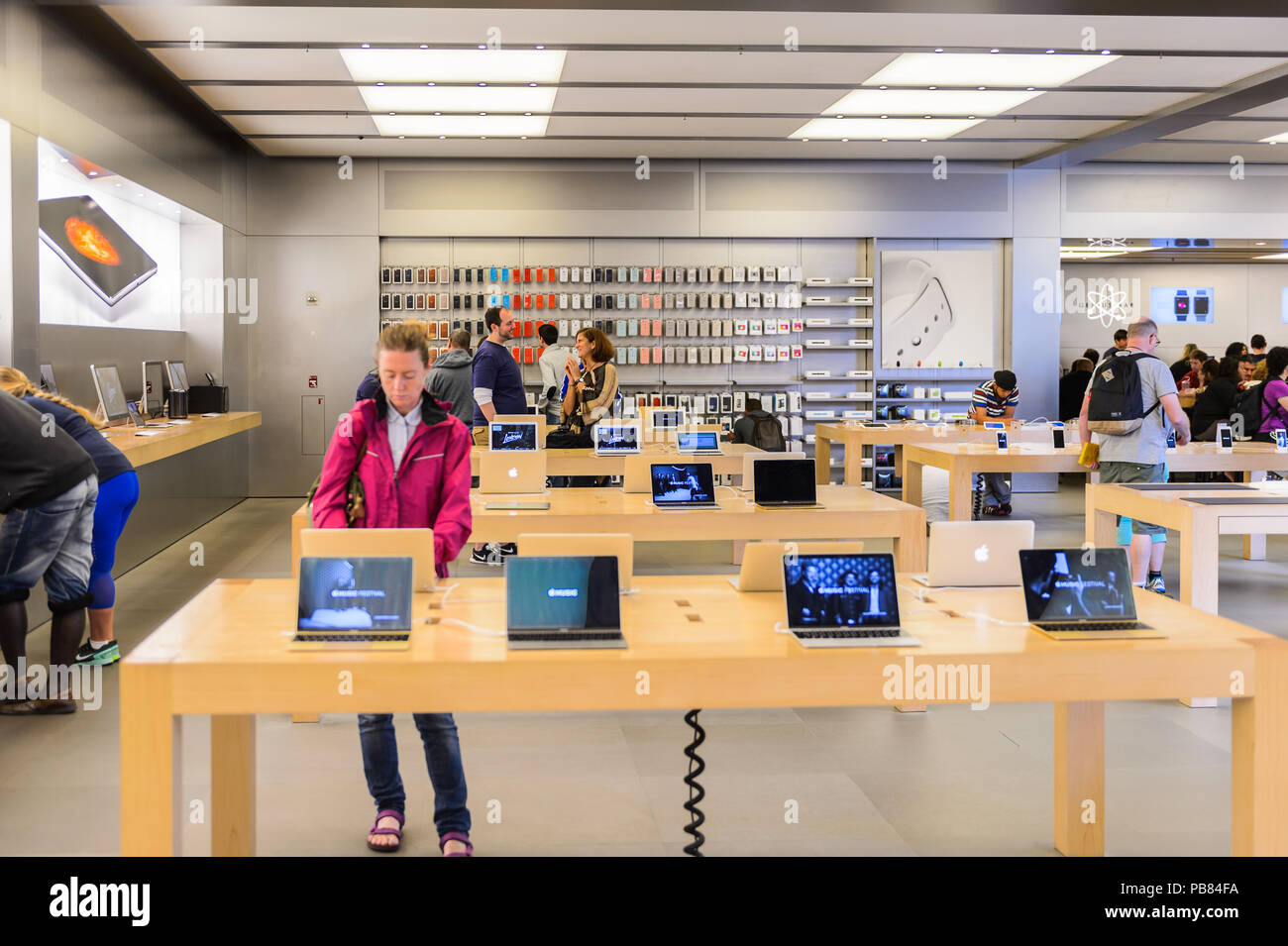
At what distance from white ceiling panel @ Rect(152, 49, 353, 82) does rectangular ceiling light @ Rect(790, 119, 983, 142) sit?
4157mm

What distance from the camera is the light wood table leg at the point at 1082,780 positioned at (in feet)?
10.2

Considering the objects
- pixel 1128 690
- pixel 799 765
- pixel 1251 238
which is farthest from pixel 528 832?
pixel 1251 238

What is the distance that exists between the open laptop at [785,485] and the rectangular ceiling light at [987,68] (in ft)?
13.6

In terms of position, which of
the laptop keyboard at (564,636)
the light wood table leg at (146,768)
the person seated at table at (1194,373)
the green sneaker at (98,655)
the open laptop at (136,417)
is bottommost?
Result: the green sneaker at (98,655)

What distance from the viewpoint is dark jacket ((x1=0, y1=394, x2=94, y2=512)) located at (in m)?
4.34

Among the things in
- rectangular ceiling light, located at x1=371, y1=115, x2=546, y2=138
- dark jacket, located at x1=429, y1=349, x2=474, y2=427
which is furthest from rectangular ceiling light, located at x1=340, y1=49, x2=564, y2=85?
dark jacket, located at x1=429, y1=349, x2=474, y2=427

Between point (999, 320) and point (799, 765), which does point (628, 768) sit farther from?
point (999, 320)

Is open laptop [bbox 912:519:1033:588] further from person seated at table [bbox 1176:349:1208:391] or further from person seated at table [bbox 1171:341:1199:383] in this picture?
person seated at table [bbox 1171:341:1199:383]

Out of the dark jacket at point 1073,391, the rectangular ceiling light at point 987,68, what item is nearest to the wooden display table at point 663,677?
the rectangular ceiling light at point 987,68

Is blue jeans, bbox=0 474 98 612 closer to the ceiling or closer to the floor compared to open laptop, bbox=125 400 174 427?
closer to the floor

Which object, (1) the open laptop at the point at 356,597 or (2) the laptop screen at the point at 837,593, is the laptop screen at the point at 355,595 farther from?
(2) the laptop screen at the point at 837,593

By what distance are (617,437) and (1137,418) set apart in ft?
10.3

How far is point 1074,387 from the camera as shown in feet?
42.3

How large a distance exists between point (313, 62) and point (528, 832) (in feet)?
21.1
